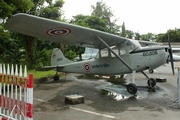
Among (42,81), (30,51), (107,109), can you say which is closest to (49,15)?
(30,51)

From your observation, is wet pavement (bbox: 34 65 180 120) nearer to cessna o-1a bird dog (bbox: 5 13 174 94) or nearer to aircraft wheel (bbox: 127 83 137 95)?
aircraft wheel (bbox: 127 83 137 95)

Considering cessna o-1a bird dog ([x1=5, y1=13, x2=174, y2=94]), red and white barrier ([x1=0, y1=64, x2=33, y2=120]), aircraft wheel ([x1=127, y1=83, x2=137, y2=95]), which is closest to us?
red and white barrier ([x1=0, y1=64, x2=33, y2=120])

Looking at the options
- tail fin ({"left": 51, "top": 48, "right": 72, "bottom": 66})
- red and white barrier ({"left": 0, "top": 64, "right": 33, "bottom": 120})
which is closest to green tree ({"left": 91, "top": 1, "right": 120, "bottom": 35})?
tail fin ({"left": 51, "top": 48, "right": 72, "bottom": 66})

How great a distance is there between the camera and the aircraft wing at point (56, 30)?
6039 mm

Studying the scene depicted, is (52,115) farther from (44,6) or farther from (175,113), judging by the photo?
(44,6)

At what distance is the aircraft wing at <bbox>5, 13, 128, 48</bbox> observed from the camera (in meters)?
6.04

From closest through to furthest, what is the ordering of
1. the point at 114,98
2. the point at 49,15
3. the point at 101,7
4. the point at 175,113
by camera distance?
the point at 175,113, the point at 114,98, the point at 49,15, the point at 101,7

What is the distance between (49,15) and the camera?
1675 centimetres

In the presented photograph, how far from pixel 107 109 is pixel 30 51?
13417 millimetres

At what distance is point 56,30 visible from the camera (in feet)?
24.0

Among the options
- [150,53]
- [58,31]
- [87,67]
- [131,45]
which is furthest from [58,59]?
[150,53]

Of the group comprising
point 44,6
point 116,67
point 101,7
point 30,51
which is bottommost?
point 116,67

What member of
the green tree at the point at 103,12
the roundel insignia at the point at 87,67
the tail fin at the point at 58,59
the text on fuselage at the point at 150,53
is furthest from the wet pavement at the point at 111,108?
the green tree at the point at 103,12

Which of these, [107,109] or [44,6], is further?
[44,6]
